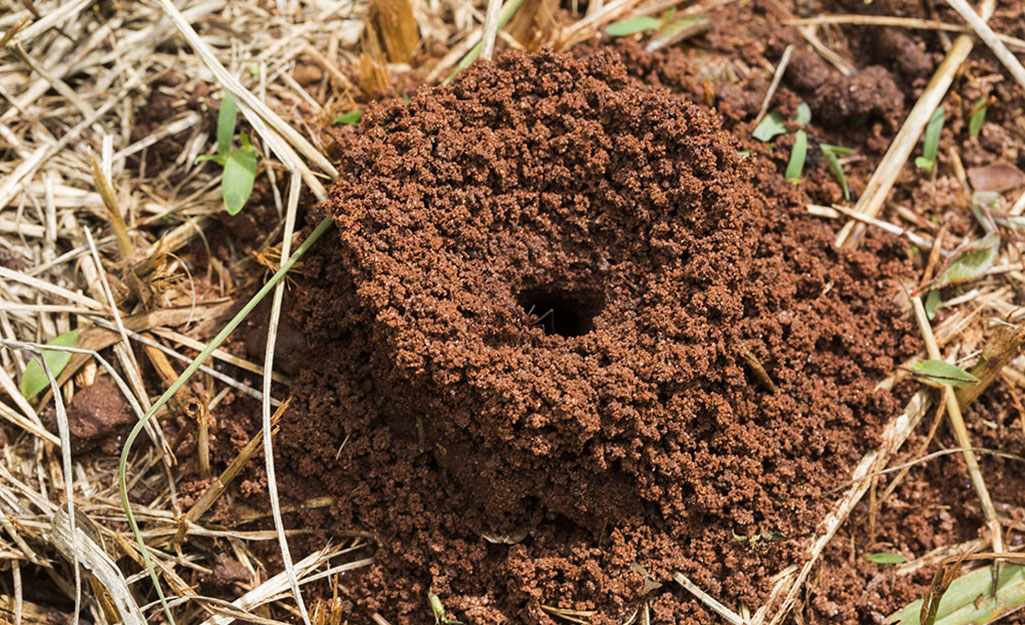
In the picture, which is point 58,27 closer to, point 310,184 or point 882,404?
point 310,184

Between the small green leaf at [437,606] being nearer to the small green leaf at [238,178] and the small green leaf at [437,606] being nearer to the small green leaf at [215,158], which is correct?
the small green leaf at [238,178]

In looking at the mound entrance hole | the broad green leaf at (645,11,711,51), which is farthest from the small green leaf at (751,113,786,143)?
the mound entrance hole

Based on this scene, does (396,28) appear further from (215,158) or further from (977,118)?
(977,118)

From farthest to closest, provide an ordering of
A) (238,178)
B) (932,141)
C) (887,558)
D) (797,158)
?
(932,141), (797,158), (238,178), (887,558)

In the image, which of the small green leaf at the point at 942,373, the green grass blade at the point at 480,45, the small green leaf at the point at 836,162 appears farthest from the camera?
the small green leaf at the point at 836,162

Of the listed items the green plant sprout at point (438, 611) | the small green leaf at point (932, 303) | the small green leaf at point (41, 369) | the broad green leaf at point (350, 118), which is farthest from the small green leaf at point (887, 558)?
the small green leaf at point (41, 369)

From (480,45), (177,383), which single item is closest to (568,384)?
(177,383)

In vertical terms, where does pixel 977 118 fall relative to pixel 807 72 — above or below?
below
